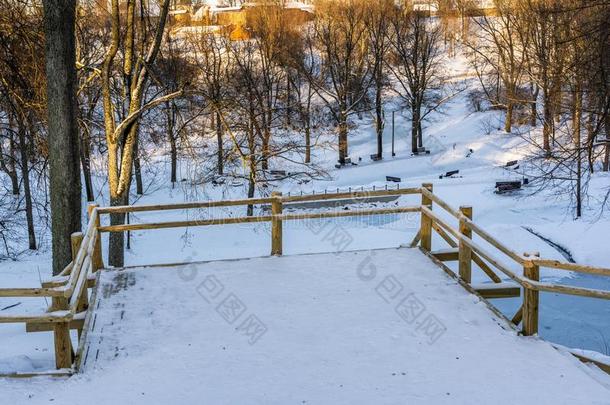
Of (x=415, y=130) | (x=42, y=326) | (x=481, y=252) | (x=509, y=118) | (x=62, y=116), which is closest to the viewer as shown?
(x=42, y=326)

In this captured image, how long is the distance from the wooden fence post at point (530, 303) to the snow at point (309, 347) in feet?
0.54

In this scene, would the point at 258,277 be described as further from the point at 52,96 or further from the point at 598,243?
the point at 598,243

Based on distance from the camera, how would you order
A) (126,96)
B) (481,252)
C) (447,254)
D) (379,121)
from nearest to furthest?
(481,252)
(447,254)
(126,96)
(379,121)

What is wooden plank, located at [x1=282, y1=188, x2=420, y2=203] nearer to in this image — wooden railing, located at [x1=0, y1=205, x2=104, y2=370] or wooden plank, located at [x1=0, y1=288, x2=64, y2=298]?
wooden railing, located at [x1=0, y1=205, x2=104, y2=370]

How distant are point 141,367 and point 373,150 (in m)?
42.9

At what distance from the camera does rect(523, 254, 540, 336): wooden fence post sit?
6410 millimetres

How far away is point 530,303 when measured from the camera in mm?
6457

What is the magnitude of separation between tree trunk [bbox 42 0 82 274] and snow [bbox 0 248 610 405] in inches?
66.6

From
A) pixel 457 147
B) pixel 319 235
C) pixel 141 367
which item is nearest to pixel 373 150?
pixel 457 147

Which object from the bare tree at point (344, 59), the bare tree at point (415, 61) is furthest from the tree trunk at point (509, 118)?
the bare tree at point (344, 59)

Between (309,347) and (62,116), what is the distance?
18.2 ft

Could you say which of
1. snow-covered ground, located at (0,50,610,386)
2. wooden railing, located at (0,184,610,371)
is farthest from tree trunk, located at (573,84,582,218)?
wooden railing, located at (0,184,610,371)

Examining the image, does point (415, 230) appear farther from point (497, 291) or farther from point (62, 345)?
point (62, 345)

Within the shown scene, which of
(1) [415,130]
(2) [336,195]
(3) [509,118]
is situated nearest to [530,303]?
(2) [336,195]
